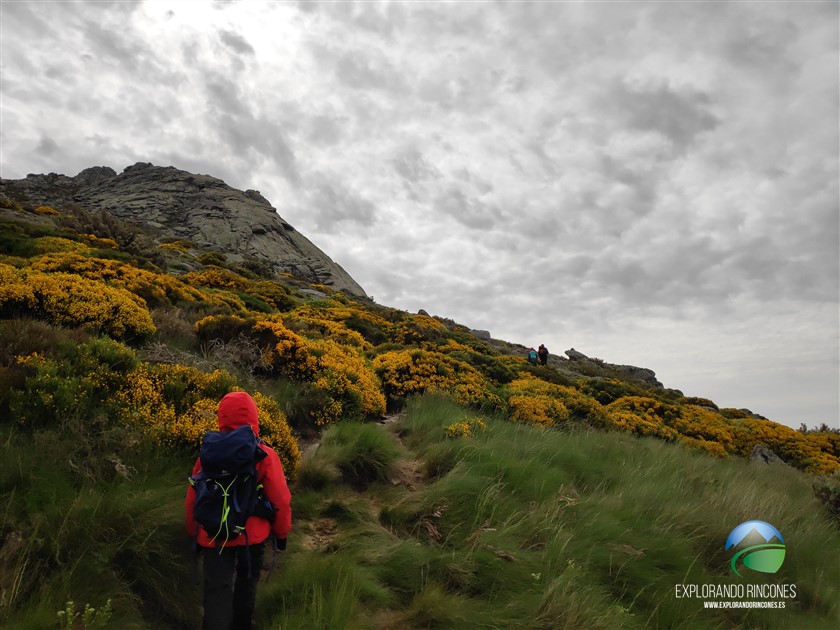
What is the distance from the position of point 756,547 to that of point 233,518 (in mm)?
6026

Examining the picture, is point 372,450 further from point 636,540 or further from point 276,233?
point 276,233

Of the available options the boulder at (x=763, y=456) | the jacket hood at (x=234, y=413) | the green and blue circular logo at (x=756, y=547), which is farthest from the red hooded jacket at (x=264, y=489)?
the boulder at (x=763, y=456)

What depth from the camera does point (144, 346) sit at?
698 cm

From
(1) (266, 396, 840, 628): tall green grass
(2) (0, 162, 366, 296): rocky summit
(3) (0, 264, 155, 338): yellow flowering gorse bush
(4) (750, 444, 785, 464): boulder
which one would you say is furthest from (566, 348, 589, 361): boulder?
(3) (0, 264, 155, 338): yellow flowering gorse bush

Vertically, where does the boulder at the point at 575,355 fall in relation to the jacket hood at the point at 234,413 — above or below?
above

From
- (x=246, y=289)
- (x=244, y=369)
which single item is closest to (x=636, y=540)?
(x=244, y=369)

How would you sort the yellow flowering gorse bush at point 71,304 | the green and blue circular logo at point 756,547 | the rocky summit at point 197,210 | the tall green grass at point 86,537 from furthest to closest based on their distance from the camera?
the rocky summit at point 197,210 < the yellow flowering gorse bush at point 71,304 < the green and blue circular logo at point 756,547 < the tall green grass at point 86,537

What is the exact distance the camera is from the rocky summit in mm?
56156

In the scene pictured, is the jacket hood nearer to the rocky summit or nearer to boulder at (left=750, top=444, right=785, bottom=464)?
boulder at (left=750, top=444, right=785, bottom=464)

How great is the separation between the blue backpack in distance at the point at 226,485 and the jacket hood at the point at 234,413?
0.21 metres

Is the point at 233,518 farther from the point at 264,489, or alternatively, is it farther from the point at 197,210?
the point at 197,210

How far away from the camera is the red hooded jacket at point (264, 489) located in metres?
3.23

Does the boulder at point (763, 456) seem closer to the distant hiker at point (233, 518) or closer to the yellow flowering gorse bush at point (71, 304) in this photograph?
the distant hiker at point (233, 518)

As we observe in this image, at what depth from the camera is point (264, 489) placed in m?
3.36
